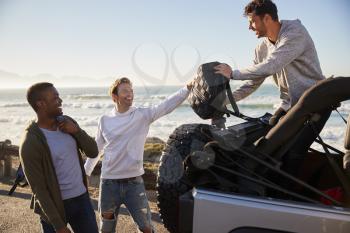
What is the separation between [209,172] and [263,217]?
23.3 inches

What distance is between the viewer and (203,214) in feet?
8.62

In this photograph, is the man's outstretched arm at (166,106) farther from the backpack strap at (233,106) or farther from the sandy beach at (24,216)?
the sandy beach at (24,216)

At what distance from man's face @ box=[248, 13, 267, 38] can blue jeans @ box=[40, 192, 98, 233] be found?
2.13 meters

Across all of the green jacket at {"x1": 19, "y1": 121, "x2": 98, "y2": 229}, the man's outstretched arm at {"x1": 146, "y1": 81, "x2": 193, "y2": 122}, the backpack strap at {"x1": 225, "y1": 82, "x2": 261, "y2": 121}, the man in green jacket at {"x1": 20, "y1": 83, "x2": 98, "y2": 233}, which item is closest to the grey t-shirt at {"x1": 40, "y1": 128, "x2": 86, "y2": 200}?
the man in green jacket at {"x1": 20, "y1": 83, "x2": 98, "y2": 233}

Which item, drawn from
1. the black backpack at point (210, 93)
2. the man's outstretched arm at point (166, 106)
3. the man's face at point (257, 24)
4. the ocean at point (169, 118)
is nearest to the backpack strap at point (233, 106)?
the black backpack at point (210, 93)

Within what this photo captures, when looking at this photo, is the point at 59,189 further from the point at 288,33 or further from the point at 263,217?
the point at 288,33

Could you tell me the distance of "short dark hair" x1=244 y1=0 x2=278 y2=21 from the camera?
139 inches

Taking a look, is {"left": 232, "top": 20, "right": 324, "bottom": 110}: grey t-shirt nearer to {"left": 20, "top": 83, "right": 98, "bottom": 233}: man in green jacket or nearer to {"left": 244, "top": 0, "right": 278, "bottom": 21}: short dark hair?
{"left": 244, "top": 0, "right": 278, "bottom": 21}: short dark hair

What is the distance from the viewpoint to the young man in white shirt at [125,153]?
153 inches

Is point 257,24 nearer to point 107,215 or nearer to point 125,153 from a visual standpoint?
point 125,153

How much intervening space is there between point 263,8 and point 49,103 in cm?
202

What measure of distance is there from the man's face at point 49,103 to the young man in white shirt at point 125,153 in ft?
2.68

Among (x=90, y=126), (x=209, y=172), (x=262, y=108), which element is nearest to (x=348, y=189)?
(x=209, y=172)

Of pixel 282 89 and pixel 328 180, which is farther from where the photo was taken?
pixel 282 89
